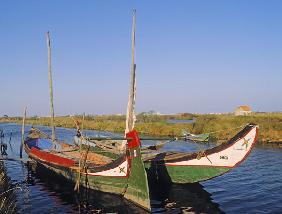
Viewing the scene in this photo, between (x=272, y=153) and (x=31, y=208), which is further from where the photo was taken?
(x=272, y=153)

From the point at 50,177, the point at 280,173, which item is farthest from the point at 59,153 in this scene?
the point at 280,173

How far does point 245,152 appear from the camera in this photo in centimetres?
2009

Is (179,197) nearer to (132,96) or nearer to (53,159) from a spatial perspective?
(132,96)

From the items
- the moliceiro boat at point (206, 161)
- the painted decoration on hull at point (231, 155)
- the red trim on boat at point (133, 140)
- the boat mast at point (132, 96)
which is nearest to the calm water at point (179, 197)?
the moliceiro boat at point (206, 161)

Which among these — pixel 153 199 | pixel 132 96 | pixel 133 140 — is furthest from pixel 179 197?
pixel 132 96

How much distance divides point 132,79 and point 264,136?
1054 inches

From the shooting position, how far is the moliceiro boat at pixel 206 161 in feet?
65.3

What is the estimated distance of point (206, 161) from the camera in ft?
68.5

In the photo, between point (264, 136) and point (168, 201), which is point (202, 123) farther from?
point (168, 201)

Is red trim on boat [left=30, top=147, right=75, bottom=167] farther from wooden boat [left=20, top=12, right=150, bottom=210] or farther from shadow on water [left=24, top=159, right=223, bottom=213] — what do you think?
shadow on water [left=24, top=159, right=223, bottom=213]


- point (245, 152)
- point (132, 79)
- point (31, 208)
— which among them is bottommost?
point (31, 208)

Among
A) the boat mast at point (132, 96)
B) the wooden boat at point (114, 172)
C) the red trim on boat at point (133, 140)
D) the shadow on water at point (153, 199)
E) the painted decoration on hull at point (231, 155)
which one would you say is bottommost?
the shadow on water at point (153, 199)

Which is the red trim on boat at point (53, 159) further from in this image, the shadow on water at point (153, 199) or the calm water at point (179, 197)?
the calm water at point (179, 197)

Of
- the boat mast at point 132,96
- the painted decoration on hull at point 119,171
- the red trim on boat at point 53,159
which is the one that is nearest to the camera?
the painted decoration on hull at point 119,171
